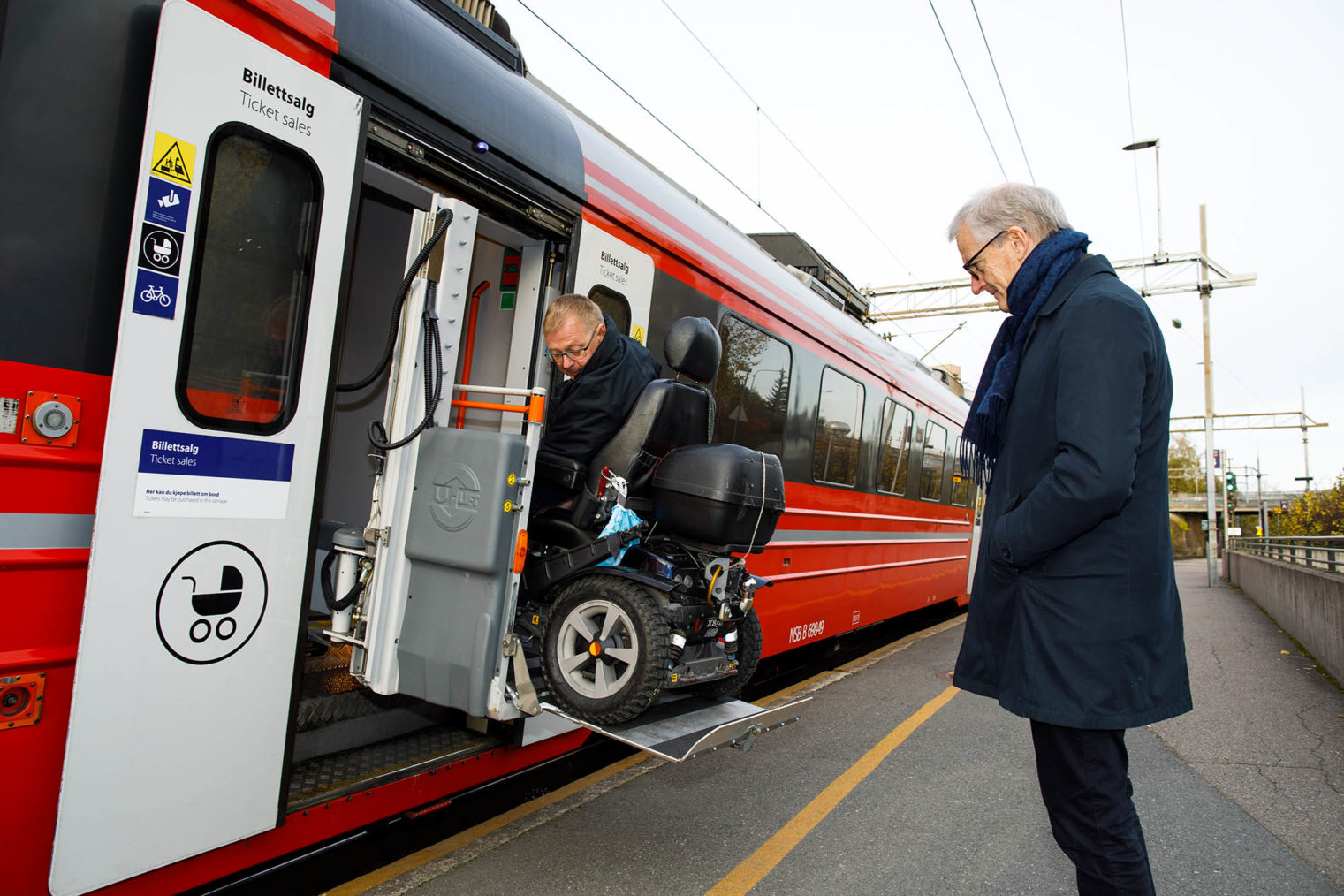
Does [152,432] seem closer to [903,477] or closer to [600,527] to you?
[600,527]

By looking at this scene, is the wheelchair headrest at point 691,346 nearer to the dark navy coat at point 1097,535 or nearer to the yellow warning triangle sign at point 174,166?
the dark navy coat at point 1097,535

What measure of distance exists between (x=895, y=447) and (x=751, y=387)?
366cm

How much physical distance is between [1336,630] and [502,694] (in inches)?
312

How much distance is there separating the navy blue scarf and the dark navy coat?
0.12 meters

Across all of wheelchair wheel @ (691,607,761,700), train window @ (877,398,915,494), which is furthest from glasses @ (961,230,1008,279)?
train window @ (877,398,915,494)

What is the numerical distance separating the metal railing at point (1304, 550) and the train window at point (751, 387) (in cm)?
624

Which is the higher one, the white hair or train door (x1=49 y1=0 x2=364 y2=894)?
the white hair

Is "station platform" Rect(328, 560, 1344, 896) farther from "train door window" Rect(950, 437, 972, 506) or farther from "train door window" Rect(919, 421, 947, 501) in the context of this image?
"train door window" Rect(950, 437, 972, 506)

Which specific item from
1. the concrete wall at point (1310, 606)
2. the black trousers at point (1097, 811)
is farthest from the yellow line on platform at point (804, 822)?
the concrete wall at point (1310, 606)

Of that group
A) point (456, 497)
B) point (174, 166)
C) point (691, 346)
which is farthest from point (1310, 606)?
point (174, 166)

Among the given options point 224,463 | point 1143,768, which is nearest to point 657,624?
point 224,463

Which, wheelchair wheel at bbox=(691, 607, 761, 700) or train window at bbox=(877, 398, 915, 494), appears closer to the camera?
wheelchair wheel at bbox=(691, 607, 761, 700)

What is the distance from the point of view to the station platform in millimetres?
3215

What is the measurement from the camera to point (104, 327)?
2.18 meters
